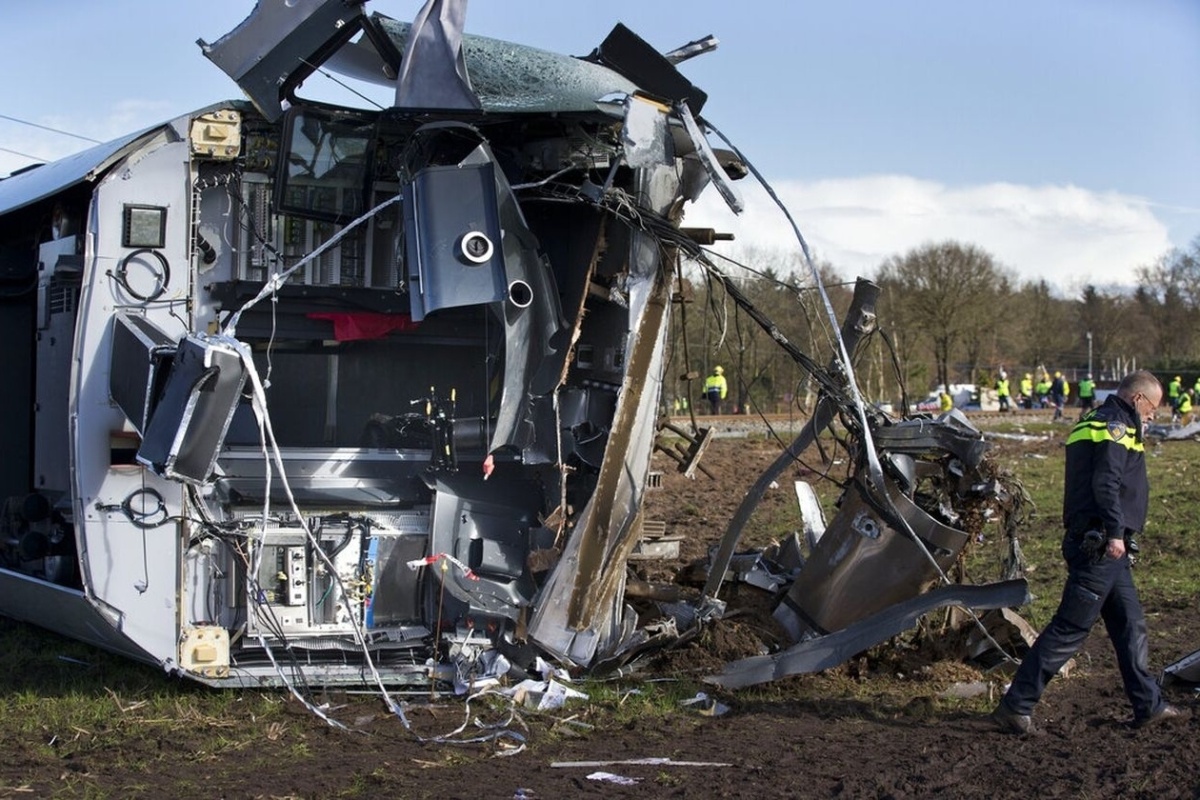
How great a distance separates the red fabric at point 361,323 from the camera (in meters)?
7.60

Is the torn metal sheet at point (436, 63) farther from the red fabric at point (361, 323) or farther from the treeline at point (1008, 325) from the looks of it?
the treeline at point (1008, 325)

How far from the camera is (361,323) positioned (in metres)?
7.65

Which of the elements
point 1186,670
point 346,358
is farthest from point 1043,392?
point 346,358

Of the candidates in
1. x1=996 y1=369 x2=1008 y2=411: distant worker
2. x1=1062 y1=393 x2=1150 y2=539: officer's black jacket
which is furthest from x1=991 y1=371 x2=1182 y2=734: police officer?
x1=996 y1=369 x2=1008 y2=411: distant worker

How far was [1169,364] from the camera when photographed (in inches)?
2188

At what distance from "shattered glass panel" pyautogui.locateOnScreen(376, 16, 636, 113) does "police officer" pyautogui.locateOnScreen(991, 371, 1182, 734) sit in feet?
9.94

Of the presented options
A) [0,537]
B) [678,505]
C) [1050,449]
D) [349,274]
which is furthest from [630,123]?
[1050,449]

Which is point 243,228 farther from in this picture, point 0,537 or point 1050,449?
point 1050,449

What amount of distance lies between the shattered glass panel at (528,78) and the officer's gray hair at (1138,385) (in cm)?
296

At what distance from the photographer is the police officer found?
5.99 meters

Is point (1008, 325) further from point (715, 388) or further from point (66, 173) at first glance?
point (66, 173)

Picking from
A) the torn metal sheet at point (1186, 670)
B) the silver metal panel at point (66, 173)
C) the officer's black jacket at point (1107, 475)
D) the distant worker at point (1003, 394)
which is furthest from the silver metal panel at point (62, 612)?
the distant worker at point (1003, 394)

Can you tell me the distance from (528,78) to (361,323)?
175cm

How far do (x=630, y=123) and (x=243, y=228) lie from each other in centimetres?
225
